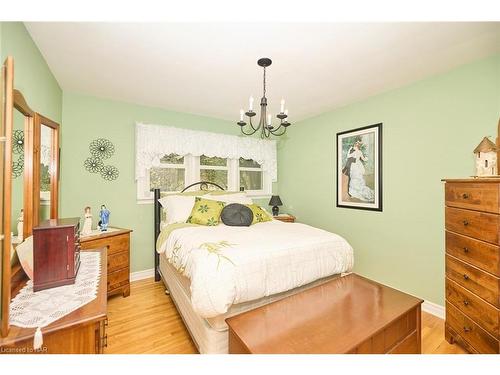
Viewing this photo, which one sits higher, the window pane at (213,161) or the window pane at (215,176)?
the window pane at (213,161)

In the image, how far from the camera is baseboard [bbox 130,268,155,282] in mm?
3109

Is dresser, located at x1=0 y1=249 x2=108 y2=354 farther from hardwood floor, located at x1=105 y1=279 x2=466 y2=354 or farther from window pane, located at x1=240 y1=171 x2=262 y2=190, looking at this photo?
window pane, located at x1=240 y1=171 x2=262 y2=190

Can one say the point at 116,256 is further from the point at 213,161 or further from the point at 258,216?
the point at 213,161

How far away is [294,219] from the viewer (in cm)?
396

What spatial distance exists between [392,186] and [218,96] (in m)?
2.42

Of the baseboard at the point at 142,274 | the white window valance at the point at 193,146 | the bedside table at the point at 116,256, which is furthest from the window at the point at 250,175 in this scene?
the bedside table at the point at 116,256

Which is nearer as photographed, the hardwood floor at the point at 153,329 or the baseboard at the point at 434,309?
the hardwood floor at the point at 153,329

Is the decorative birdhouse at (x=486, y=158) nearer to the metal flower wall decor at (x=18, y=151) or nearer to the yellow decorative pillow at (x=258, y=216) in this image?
the yellow decorative pillow at (x=258, y=216)

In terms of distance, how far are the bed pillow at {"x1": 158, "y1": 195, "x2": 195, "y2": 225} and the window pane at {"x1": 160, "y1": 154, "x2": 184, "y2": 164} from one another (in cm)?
68

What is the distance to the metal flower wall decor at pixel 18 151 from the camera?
1.39 metres

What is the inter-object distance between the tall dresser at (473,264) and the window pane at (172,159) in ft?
10.7

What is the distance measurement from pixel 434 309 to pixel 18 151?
3.78m
